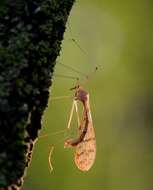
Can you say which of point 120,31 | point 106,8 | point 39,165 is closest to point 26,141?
point 39,165

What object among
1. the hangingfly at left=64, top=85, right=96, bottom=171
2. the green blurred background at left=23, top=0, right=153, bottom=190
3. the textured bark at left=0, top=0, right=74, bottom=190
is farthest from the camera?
the green blurred background at left=23, top=0, right=153, bottom=190

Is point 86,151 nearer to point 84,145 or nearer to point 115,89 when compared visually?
point 84,145

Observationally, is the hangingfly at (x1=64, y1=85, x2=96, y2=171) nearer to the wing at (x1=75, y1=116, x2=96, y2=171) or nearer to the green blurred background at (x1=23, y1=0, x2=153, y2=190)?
the wing at (x1=75, y1=116, x2=96, y2=171)

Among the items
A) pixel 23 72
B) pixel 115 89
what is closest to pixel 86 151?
pixel 23 72

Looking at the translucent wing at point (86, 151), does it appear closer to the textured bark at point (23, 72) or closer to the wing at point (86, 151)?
the wing at point (86, 151)

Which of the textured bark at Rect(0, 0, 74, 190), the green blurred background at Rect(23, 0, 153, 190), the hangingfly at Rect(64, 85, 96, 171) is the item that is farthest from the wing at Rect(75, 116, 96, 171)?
the green blurred background at Rect(23, 0, 153, 190)

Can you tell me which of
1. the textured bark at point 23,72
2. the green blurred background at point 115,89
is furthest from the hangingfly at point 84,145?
the green blurred background at point 115,89

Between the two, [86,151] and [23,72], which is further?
[86,151]
